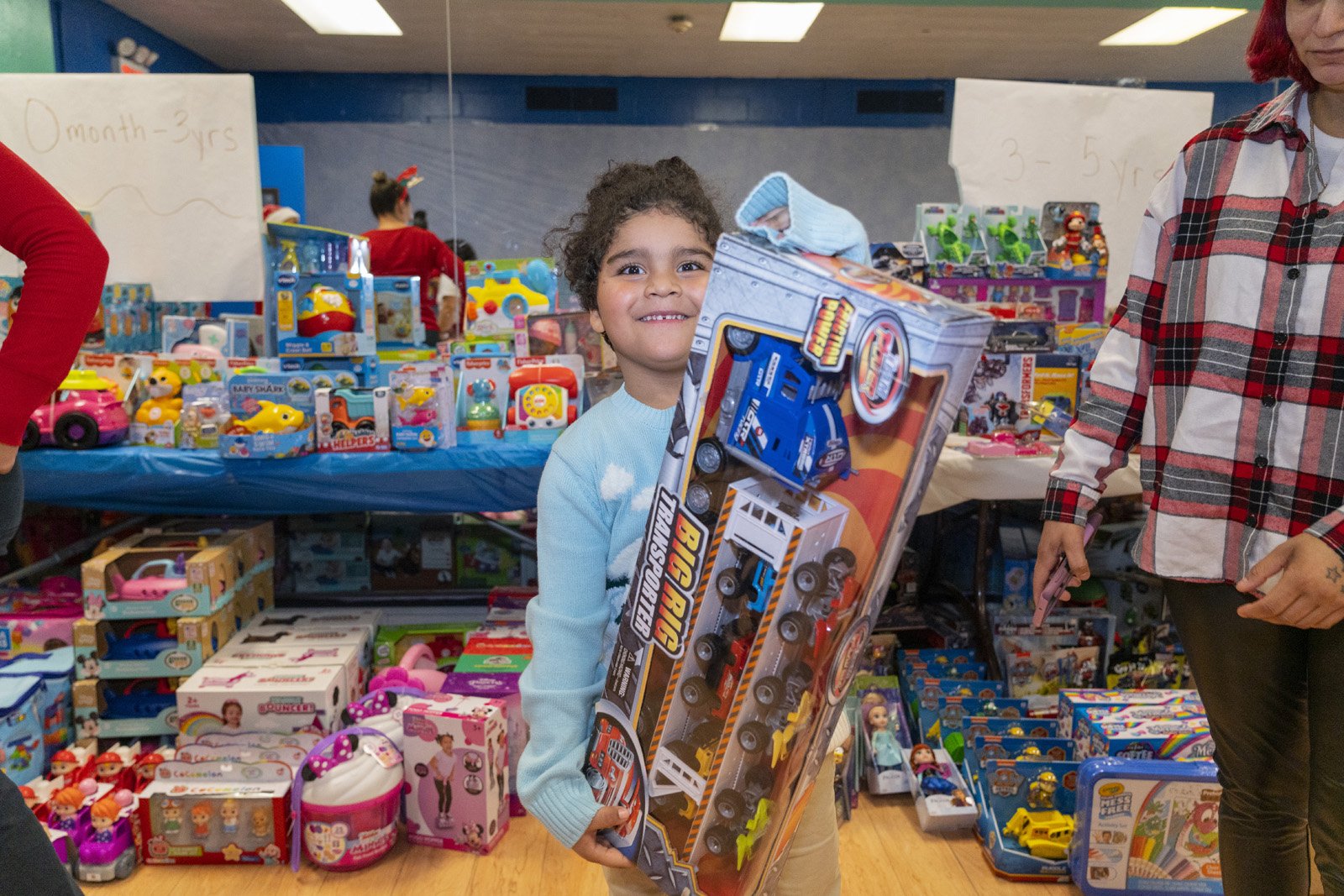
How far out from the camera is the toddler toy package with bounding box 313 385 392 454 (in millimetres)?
2279

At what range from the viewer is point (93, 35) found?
558 cm

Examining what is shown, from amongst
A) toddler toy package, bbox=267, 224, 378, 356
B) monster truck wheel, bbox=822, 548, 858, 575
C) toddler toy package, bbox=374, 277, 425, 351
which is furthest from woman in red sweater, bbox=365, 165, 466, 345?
monster truck wheel, bbox=822, 548, 858, 575

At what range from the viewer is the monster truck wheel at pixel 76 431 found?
226 cm

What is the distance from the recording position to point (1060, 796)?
1946 millimetres

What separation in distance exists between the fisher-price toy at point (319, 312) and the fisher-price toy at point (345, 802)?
106 centimetres

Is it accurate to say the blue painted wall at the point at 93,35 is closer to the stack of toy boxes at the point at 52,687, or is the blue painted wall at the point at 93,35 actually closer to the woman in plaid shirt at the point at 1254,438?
the stack of toy boxes at the point at 52,687

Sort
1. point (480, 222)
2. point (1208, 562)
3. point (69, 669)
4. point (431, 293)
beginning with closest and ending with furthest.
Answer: point (1208, 562)
point (69, 669)
point (431, 293)
point (480, 222)

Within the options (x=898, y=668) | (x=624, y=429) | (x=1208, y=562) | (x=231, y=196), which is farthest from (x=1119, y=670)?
(x=231, y=196)

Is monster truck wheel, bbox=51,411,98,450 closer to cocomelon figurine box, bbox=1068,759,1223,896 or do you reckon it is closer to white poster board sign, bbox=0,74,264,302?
white poster board sign, bbox=0,74,264,302

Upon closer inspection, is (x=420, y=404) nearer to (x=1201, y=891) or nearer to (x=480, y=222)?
(x=1201, y=891)

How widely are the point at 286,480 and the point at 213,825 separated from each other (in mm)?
744

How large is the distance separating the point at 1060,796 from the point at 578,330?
5.39 ft

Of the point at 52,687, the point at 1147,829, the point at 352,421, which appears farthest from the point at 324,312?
the point at 1147,829

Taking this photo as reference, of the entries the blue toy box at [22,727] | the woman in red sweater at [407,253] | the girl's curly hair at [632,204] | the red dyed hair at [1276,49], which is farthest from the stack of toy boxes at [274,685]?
the red dyed hair at [1276,49]
